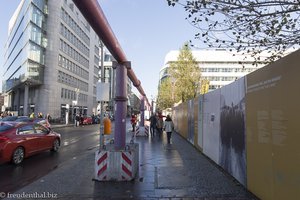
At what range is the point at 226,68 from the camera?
106062 mm

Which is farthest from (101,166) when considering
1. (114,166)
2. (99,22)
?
(99,22)

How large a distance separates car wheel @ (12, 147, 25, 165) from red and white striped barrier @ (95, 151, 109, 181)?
4171mm

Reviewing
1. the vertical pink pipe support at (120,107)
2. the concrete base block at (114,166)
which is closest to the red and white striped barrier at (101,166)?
the concrete base block at (114,166)

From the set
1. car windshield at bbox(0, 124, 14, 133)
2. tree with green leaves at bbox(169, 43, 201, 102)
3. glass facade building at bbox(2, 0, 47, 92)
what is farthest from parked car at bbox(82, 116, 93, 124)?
car windshield at bbox(0, 124, 14, 133)

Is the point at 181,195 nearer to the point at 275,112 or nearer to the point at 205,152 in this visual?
the point at 275,112

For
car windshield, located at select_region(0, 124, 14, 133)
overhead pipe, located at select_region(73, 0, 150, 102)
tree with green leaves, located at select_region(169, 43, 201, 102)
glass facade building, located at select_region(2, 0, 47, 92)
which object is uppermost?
glass facade building, located at select_region(2, 0, 47, 92)

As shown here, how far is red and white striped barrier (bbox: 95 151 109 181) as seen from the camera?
7.97 meters

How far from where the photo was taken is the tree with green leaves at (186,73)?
3997 centimetres

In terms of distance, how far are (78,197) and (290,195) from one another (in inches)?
155

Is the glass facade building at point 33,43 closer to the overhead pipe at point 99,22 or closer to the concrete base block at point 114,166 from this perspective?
the overhead pipe at point 99,22

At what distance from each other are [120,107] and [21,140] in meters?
4.30

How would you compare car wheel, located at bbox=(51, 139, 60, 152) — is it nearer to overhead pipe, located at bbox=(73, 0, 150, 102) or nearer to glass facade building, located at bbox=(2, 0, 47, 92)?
overhead pipe, located at bbox=(73, 0, 150, 102)

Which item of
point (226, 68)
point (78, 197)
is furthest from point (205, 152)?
point (226, 68)

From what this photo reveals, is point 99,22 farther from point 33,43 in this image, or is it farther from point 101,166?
point 33,43
